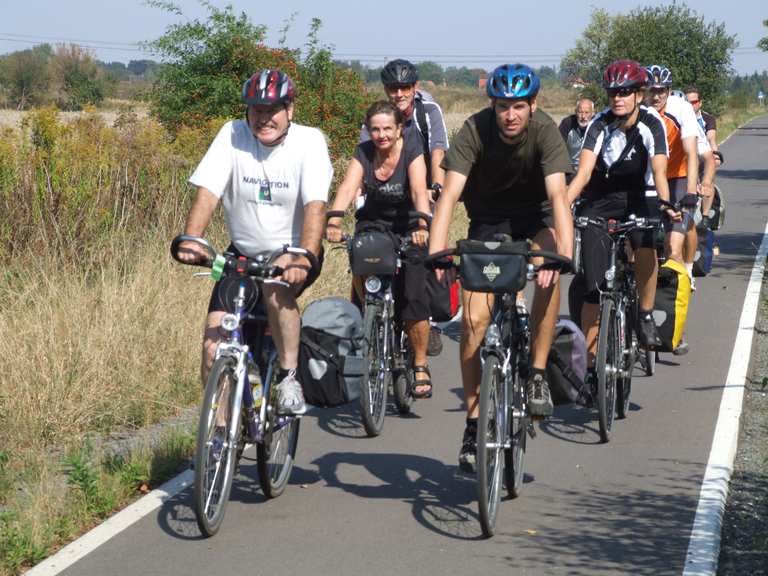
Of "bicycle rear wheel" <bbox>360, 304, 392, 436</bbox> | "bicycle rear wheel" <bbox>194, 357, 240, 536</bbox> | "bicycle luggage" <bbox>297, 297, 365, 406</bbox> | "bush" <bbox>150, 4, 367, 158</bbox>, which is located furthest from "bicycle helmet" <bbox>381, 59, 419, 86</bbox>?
"bush" <bbox>150, 4, 367, 158</bbox>

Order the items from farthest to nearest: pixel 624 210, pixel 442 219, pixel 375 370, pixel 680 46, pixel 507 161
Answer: pixel 680 46, pixel 624 210, pixel 375 370, pixel 507 161, pixel 442 219

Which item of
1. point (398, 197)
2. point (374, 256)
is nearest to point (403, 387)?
point (374, 256)

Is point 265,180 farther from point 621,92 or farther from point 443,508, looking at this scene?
point 621,92

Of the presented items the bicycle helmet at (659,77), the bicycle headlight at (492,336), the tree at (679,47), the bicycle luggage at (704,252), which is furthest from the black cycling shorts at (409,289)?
the tree at (679,47)

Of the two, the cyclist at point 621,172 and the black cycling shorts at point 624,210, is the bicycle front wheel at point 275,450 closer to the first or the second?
the cyclist at point 621,172

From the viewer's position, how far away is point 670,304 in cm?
926

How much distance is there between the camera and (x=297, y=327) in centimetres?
644

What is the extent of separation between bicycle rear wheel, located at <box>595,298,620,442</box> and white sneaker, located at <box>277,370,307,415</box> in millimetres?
2009

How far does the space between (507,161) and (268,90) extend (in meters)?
1.25

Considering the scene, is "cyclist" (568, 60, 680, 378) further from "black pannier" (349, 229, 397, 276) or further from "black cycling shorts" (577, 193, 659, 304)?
"black pannier" (349, 229, 397, 276)

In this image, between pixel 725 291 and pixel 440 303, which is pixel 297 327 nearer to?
pixel 440 303

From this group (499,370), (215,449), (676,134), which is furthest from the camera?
(676,134)

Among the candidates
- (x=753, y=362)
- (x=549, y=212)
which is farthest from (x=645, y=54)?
(x=549, y=212)

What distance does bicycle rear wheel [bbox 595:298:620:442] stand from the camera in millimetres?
7645
